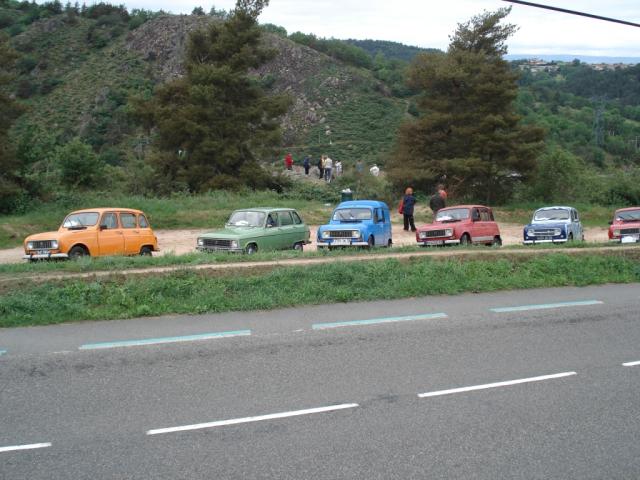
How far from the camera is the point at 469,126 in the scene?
38.3 m

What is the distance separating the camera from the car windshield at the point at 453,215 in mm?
21422

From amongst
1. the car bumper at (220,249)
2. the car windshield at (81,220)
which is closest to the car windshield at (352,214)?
the car bumper at (220,249)

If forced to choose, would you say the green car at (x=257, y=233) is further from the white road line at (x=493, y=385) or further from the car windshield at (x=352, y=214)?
the white road line at (x=493, y=385)

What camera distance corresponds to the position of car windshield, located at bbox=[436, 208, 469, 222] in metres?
21.4

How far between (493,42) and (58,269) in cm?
3490

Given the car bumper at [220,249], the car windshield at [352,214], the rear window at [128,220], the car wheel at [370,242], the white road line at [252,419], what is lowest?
the white road line at [252,419]

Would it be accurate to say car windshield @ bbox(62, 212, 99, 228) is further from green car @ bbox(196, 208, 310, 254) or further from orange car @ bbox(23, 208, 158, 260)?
green car @ bbox(196, 208, 310, 254)

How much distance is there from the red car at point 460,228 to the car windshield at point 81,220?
31.7 ft

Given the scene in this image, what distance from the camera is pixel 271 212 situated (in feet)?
61.2

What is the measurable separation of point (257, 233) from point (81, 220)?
4.64 m

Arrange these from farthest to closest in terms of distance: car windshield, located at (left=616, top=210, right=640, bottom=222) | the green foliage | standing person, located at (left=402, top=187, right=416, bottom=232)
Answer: the green foliage → standing person, located at (left=402, top=187, right=416, bottom=232) → car windshield, located at (left=616, top=210, right=640, bottom=222)

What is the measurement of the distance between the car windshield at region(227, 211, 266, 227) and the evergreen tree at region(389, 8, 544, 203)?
66.8 feet

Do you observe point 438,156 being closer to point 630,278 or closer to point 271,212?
point 271,212

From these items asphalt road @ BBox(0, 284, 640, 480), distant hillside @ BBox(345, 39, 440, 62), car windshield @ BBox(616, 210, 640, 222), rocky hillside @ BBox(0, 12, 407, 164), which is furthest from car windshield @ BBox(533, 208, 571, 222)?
distant hillside @ BBox(345, 39, 440, 62)
